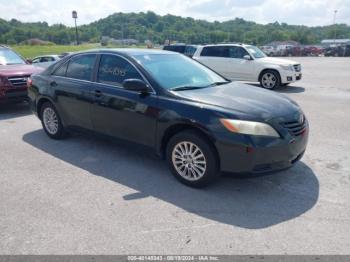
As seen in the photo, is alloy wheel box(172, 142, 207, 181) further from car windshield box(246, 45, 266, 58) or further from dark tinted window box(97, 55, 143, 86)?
car windshield box(246, 45, 266, 58)

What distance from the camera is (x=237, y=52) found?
42.0 ft

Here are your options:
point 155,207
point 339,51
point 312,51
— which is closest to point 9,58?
point 155,207

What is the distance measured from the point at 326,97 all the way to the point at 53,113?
7.98 m

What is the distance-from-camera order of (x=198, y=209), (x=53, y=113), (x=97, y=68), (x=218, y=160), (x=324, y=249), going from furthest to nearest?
(x=53, y=113) < (x=97, y=68) < (x=218, y=160) < (x=198, y=209) < (x=324, y=249)

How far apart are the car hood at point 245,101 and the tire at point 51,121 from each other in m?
2.65

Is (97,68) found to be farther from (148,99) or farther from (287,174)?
(287,174)

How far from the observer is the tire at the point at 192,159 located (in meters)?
3.80

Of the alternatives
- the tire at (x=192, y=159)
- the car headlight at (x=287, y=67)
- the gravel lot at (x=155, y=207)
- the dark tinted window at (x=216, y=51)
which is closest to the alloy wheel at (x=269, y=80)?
the car headlight at (x=287, y=67)

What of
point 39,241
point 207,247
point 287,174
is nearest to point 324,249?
point 207,247

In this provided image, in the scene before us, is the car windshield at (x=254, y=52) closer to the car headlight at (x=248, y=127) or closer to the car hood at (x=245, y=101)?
the car hood at (x=245, y=101)

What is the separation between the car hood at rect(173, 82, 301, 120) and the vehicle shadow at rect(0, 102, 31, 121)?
5550 mm

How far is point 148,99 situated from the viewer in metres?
4.24

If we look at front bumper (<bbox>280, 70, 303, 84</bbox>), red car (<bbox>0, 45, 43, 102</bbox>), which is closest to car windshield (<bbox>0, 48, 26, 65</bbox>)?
red car (<bbox>0, 45, 43, 102</bbox>)

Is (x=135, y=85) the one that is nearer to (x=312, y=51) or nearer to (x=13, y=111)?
(x=13, y=111)
